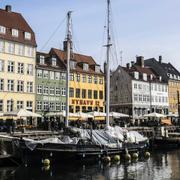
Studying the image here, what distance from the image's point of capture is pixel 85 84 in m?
78.2

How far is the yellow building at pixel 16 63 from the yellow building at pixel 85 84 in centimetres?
875

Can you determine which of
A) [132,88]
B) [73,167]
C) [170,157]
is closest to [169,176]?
[73,167]

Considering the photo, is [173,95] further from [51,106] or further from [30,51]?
[30,51]

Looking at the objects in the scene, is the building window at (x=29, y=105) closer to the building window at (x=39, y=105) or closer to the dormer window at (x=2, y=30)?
the building window at (x=39, y=105)

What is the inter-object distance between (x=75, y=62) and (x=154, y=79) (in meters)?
29.4

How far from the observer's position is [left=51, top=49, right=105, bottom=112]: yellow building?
7544 centimetres

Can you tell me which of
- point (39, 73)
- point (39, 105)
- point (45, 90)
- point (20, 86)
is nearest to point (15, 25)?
point (39, 73)

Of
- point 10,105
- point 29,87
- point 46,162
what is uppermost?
point 29,87

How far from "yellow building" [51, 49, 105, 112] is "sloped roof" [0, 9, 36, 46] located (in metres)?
8.72

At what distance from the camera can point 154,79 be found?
99812 mm

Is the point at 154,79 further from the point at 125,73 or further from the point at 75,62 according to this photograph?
the point at 75,62

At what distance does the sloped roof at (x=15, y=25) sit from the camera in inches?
2589

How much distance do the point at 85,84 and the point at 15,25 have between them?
1840 centimetres

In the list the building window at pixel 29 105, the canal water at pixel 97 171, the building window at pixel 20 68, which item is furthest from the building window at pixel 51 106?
the canal water at pixel 97 171
